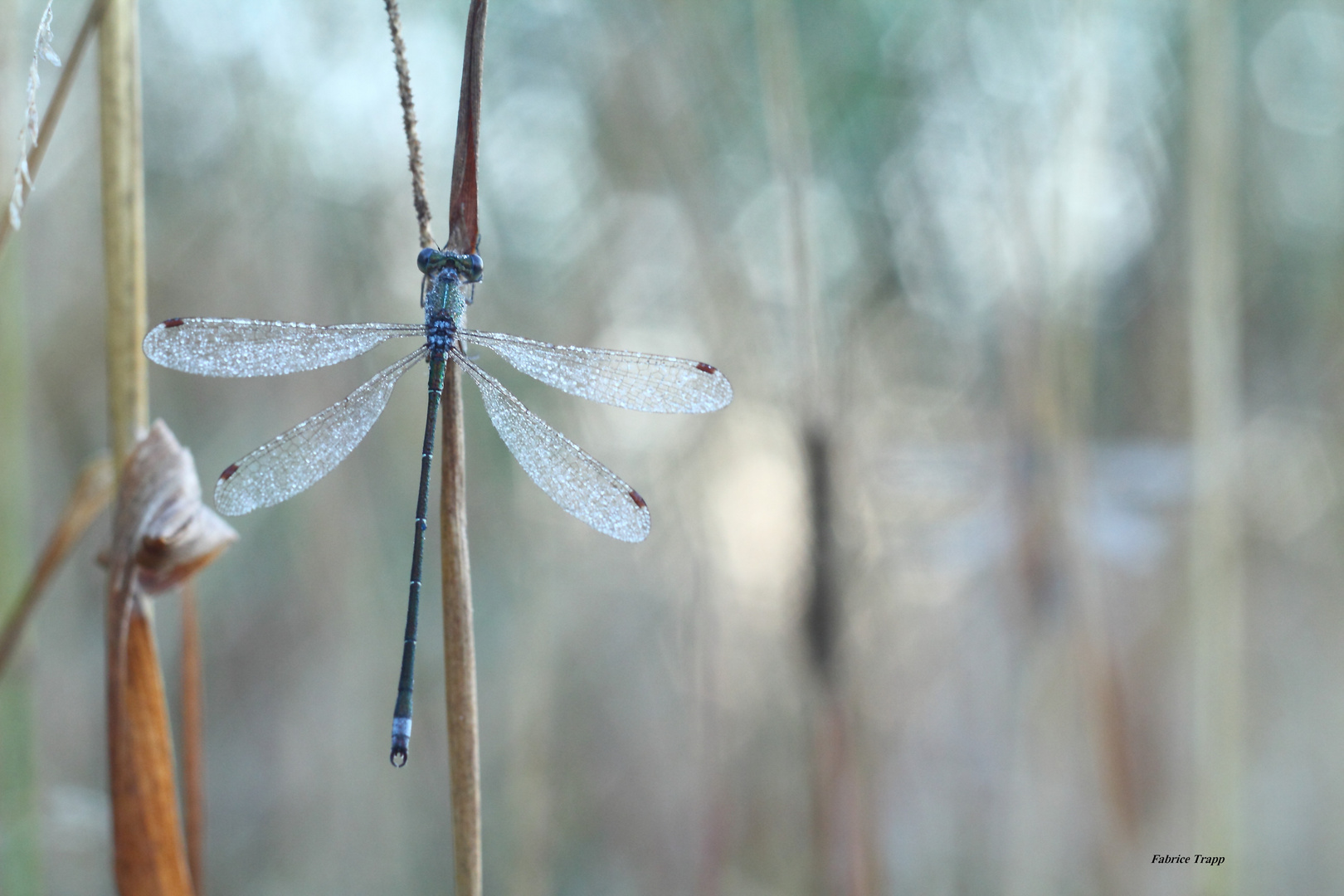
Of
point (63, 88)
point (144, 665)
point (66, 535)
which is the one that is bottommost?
point (144, 665)

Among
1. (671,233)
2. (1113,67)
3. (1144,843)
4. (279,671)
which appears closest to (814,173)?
(671,233)

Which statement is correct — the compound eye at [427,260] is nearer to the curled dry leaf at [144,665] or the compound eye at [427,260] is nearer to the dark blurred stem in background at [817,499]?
the curled dry leaf at [144,665]

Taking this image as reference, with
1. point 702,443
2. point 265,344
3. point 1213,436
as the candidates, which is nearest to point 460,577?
point 265,344

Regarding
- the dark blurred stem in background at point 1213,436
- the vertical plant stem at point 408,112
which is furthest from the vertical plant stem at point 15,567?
the dark blurred stem in background at point 1213,436

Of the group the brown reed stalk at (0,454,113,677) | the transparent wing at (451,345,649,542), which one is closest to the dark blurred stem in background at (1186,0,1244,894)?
the transparent wing at (451,345,649,542)

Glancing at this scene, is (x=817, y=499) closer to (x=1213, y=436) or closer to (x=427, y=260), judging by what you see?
(x=1213, y=436)

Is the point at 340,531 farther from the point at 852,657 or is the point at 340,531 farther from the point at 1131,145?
the point at 1131,145
